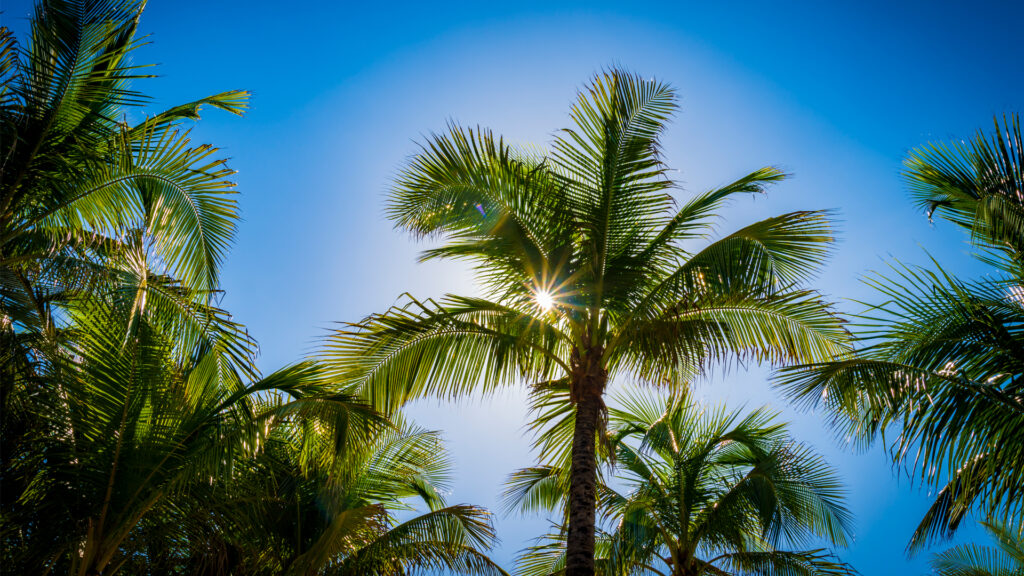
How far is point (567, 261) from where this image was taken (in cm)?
822

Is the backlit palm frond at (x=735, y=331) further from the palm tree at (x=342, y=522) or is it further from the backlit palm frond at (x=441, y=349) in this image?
the palm tree at (x=342, y=522)

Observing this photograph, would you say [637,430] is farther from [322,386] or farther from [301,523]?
[322,386]

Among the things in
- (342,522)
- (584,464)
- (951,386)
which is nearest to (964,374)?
(951,386)

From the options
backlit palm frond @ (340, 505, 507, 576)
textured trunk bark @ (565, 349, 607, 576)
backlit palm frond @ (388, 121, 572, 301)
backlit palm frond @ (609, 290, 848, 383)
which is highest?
backlit palm frond @ (388, 121, 572, 301)

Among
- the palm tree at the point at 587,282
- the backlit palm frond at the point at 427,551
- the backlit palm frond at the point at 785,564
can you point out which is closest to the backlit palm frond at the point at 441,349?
the palm tree at the point at 587,282

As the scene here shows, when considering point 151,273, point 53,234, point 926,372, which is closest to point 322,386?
point 151,273

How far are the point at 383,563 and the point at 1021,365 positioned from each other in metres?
7.78

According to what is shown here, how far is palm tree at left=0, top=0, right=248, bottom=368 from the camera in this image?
617cm

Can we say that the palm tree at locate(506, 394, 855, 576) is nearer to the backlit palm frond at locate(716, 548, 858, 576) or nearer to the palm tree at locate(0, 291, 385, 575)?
the backlit palm frond at locate(716, 548, 858, 576)

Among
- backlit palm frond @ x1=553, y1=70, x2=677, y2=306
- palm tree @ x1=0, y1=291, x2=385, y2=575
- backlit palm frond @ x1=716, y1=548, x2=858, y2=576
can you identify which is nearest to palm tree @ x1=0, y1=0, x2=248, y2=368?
palm tree @ x1=0, y1=291, x2=385, y2=575

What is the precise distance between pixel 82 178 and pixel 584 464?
19.6 ft

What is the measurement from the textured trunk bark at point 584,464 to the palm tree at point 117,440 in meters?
2.37

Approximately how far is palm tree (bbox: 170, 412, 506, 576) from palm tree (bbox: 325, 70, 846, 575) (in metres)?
1.47

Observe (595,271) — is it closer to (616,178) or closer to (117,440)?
(616,178)
